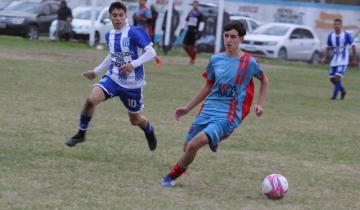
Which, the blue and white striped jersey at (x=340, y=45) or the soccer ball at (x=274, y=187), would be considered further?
the blue and white striped jersey at (x=340, y=45)

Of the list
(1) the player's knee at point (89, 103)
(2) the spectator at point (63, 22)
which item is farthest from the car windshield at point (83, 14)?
(1) the player's knee at point (89, 103)

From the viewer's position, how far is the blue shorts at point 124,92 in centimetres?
889

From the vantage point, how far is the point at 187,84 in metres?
18.4

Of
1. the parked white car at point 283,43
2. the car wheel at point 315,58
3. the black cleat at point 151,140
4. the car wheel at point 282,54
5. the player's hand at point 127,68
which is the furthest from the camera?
the car wheel at point 315,58

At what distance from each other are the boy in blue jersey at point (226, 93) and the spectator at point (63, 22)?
882 inches

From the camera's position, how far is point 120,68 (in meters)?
8.82

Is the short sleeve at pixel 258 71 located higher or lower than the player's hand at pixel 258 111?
higher

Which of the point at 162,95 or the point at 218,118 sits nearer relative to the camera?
the point at 218,118

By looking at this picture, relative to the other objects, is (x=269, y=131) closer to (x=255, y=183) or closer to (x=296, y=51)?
(x=255, y=183)

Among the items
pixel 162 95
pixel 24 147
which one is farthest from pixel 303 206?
pixel 162 95

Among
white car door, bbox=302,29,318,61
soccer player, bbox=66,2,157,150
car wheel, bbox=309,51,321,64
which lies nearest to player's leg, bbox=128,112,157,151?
soccer player, bbox=66,2,157,150

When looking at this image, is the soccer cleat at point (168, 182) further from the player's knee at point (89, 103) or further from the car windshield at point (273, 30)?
the car windshield at point (273, 30)

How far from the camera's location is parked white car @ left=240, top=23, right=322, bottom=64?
29.9m

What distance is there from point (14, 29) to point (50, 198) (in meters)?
24.2
